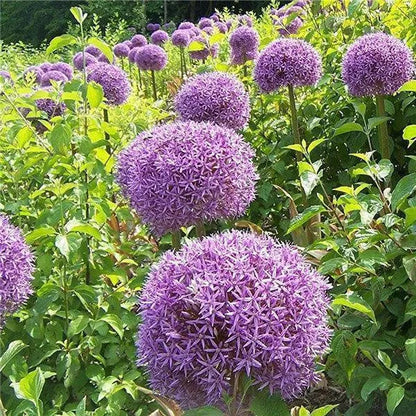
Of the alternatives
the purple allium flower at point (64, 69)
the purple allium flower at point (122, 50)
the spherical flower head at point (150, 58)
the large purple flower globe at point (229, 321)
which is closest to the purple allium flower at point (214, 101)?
the large purple flower globe at point (229, 321)

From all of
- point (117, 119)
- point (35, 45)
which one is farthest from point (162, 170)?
point (35, 45)

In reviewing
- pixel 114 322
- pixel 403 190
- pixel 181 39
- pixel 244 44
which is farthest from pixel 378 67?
pixel 181 39

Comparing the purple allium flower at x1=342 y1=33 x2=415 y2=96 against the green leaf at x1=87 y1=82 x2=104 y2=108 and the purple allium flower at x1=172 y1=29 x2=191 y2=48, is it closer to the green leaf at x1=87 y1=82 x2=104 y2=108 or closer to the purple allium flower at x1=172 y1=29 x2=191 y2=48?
the green leaf at x1=87 y1=82 x2=104 y2=108

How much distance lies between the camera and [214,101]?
2.34 m

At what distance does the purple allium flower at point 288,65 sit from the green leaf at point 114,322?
1136 millimetres

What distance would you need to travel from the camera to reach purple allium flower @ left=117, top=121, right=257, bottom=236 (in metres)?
1.63

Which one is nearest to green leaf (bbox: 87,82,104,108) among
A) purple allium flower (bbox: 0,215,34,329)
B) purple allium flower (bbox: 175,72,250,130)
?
purple allium flower (bbox: 175,72,250,130)

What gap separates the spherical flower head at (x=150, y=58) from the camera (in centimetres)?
503

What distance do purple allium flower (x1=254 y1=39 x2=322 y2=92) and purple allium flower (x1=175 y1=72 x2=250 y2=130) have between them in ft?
0.50

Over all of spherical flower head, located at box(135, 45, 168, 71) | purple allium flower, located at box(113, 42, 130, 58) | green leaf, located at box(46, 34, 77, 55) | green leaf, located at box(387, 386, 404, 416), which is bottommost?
purple allium flower, located at box(113, 42, 130, 58)

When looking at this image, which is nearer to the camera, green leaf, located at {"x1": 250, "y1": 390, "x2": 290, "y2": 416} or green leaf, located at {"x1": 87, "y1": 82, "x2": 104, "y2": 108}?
green leaf, located at {"x1": 250, "y1": 390, "x2": 290, "y2": 416}

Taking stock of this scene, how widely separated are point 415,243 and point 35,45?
21060mm

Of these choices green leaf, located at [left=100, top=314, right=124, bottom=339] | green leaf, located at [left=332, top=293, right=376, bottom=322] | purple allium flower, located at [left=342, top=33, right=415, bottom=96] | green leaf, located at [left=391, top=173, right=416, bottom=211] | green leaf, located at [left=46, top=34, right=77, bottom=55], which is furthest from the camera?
purple allium flower, located at [left=342, top=33, right=415, bottom=96]

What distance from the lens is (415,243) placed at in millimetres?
1618
